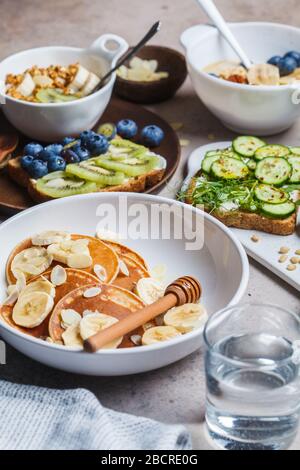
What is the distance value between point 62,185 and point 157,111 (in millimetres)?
553

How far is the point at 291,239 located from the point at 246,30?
81cm

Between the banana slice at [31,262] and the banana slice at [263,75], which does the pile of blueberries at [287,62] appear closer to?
the banana slice at [263,75]

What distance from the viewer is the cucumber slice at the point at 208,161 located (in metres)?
2.04

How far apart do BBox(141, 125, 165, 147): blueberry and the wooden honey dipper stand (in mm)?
657

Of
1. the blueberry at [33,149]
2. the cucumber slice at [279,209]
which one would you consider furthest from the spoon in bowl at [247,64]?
the blueberry at [33,149]

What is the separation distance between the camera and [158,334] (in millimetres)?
1502

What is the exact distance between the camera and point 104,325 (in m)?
1.50

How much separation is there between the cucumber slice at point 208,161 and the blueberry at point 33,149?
1.34ft

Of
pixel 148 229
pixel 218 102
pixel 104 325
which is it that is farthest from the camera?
pixel 218 102

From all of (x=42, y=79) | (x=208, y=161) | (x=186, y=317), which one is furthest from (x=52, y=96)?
(x=186, y=317)

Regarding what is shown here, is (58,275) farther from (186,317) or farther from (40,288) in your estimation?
(186,317)

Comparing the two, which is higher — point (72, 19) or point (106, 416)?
point (106, 416)

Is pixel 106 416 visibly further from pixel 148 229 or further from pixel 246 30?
pixel 246 30

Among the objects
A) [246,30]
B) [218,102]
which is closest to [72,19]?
[246,30]
